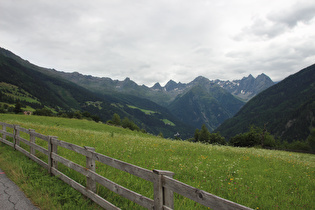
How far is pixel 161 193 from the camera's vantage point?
4160 mm

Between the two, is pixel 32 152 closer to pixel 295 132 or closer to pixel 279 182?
pixel 279 182

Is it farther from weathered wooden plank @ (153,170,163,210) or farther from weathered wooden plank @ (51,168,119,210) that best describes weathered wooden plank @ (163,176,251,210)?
weathered wooden plank @ (51,168,119,210)

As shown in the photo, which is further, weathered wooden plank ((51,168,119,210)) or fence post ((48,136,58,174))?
fence post ((48,136,58,174))

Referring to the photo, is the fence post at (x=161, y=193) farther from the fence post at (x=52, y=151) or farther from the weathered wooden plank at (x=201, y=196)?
the fence post at (x=52, y=151)

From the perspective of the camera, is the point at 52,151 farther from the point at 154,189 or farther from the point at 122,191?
the point at 154,189

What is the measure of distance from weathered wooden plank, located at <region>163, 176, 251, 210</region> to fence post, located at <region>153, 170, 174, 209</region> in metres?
0.11

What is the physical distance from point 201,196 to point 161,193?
3.68 feet

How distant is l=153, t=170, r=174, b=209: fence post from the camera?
13.5 ft

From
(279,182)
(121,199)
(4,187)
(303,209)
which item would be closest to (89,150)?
(121,199)

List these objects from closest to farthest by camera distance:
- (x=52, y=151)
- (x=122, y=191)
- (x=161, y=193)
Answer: (x=161, y=193)
(x=122, y=191)
(x=52, y=151)

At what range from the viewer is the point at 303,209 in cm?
664

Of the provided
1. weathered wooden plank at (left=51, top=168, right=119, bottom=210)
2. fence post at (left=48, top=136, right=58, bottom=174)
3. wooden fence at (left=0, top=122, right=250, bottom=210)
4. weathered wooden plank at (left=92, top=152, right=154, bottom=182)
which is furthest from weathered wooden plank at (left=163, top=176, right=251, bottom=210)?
fence post at (left=48, top=136, right=58, bottom=174)

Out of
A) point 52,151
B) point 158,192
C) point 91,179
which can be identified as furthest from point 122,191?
point 52,151

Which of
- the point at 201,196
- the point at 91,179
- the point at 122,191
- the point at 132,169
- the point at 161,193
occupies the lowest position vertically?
the point at 91,179
